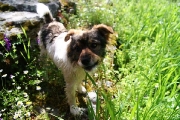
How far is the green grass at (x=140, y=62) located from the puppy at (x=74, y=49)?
0.25m

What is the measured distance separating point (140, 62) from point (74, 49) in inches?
47.8

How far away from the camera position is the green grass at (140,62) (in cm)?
232

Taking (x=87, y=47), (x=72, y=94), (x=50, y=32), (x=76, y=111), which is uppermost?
(x=87, y=47)

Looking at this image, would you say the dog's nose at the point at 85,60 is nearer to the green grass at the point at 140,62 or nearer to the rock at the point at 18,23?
the green grass at the point at 140,62

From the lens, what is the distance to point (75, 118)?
9.53 ft

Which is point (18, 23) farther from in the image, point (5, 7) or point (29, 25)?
point (5, 7)

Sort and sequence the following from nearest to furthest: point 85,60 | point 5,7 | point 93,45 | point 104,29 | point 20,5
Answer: point 85,60
point 93,45
point 104,29
point 5,7
point 20,5

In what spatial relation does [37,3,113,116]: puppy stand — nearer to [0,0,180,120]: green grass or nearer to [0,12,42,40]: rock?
[0,12,42,40]: rock

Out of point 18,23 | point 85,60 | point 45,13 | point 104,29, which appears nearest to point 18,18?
point 18,23

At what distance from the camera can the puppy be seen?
253 centimetres

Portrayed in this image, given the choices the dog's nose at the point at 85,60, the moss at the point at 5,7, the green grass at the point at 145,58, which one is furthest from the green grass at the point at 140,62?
the moss at the point at 5,7

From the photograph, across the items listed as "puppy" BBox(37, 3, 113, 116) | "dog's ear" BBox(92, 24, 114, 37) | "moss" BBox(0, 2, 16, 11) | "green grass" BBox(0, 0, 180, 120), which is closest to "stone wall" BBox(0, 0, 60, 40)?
"moss" BBox(0, 2, 16, 11)

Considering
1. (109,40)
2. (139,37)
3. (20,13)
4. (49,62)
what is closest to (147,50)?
(139,37)

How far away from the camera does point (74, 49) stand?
8.50 ft
